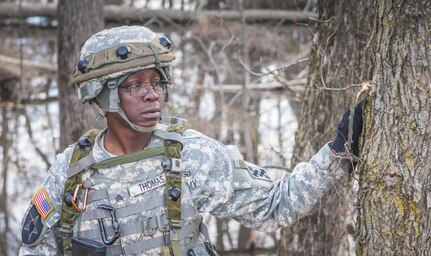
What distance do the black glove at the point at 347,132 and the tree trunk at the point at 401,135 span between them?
0.14 meters

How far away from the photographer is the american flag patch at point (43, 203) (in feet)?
11.5

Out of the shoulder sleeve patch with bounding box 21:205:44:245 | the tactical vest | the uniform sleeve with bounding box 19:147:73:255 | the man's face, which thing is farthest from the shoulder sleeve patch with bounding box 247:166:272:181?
the shoulder sleeve patch with bounding box 21:205:44:245

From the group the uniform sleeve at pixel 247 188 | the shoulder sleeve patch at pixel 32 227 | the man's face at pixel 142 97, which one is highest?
the man's face at pixel 142 97

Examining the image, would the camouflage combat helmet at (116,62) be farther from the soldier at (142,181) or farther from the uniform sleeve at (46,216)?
the uniform sleeve at (46,216)

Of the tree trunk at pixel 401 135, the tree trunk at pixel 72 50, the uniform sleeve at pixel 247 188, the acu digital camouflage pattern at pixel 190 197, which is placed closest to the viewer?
the tree trunk at pixel 401 135

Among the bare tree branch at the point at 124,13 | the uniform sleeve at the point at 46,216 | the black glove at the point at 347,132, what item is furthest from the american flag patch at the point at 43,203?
the bare tree branch at the point at 124,13

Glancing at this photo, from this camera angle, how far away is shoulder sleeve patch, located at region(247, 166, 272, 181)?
3.40 meters

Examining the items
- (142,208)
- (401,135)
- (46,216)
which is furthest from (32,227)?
(401,135)

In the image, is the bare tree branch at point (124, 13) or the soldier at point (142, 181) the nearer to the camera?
the soldier at point (142, 181)

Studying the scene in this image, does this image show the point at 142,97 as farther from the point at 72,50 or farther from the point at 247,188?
the point at 72,50

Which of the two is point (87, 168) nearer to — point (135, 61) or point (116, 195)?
A: point (116, 195)

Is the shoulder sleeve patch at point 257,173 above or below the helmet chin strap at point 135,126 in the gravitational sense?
below

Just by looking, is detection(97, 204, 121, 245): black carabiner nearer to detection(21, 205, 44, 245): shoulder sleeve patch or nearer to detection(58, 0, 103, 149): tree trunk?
detection(21, 205, 44, 245): shoulder sleeve patch

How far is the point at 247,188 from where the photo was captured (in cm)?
337
